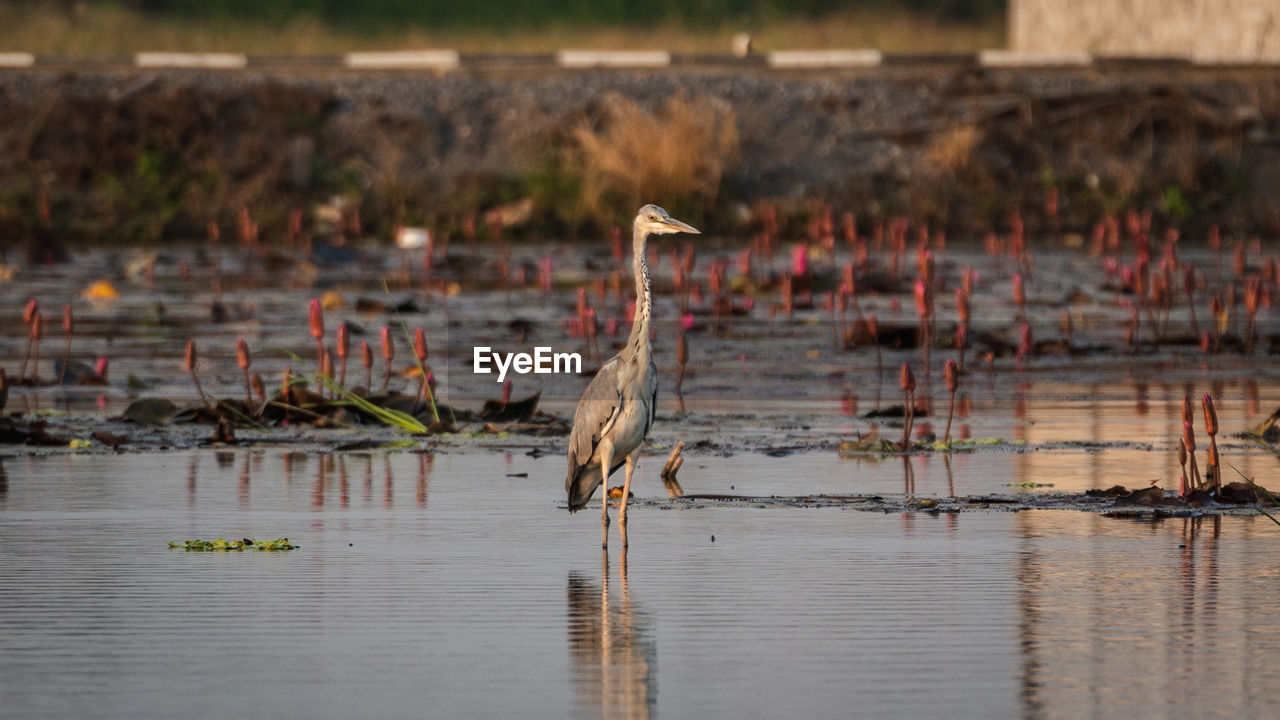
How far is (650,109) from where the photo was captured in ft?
131

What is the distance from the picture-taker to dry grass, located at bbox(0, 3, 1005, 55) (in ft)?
164

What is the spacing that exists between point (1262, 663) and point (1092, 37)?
4099cm

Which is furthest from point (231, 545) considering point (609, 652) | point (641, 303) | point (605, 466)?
point (609, 652)

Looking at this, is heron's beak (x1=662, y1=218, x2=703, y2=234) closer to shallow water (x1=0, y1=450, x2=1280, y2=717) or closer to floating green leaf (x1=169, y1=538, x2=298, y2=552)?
shallow water (x1=0, y1=450, x2=1280, y2=717)

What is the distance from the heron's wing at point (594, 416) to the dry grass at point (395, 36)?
38.4 m

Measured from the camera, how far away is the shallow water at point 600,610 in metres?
6.79

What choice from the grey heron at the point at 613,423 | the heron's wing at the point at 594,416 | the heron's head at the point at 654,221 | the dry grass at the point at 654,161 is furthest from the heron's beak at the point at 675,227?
the dry grass at the point at 654,161

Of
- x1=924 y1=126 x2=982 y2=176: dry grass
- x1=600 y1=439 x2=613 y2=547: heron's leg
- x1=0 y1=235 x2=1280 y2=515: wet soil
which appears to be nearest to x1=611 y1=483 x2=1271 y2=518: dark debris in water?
x1=0 y1=235 x2=1280 y2=515: wet soil

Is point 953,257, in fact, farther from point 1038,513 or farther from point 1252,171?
point 1038,513

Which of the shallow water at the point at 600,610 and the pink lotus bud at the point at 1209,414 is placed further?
the pink lotus bud at the point at 1209,414

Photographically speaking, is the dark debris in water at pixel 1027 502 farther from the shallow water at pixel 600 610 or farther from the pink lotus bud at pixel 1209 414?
the pink lotus bud at pixel 1209 414

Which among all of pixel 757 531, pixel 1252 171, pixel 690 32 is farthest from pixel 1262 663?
pixel 690 32

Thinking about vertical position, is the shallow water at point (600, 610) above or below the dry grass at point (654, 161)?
below

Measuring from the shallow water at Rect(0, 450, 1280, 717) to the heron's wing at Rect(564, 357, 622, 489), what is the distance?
35 cm
